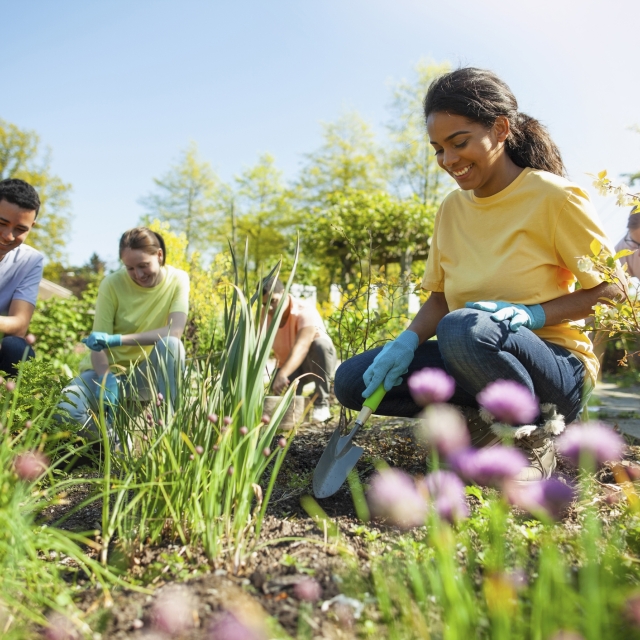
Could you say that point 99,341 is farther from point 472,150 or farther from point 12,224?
point 472,150

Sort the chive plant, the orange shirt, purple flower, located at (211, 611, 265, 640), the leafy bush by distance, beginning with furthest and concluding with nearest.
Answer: the leafy bush, the orange shirt, the chive plant, purple flower, located at (211, 611, 265, 640)

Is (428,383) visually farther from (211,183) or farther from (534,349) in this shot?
(211,183)

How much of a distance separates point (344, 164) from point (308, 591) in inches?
798

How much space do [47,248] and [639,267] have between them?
17.7 m

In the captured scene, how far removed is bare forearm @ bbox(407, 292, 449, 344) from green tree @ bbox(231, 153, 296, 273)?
54.4 ft

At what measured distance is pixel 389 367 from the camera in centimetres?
201

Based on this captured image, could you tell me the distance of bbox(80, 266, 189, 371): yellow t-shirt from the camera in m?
3.34

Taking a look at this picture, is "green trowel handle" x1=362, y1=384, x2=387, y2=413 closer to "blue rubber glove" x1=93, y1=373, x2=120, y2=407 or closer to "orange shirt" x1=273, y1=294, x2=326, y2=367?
"blue rubber glove" x1=93, y1=373, x2=120, y2=407

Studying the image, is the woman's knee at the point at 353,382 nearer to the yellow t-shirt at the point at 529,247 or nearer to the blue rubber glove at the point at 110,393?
the yellow t-shirt at the point at 529,247

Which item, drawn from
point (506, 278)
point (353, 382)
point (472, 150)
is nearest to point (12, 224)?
point (353, 382)

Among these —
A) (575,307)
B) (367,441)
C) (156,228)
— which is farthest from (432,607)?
(156,228)

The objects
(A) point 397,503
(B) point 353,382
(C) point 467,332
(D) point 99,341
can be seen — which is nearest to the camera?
(A) point 397,503

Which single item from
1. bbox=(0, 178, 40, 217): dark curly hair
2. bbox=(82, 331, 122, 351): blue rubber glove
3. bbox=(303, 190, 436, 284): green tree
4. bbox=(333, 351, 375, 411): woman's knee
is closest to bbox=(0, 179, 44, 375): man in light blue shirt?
bbox=(0, 178, 40, 217): dark curly hair

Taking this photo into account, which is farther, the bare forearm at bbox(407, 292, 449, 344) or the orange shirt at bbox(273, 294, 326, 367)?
the orange shirt at bbox(273, 294, 326, 367)
